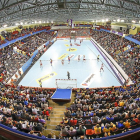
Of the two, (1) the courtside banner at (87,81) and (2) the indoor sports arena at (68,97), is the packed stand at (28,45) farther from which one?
(1) the courtside banner at (87,81)

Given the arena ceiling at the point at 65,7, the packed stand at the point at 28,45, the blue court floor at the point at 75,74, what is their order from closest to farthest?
the arena ceiling at the point at 65,7 → the blue court floor at the point at 75,74 → the packed stand at the point at 28,45

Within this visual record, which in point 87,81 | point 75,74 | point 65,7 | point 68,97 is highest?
point 65,7

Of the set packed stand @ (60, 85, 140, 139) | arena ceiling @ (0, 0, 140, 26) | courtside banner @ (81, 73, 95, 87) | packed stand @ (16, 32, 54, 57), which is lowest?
courtside banner @ (81, 73, 95, 87)

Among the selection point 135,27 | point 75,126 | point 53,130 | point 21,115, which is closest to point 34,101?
point 21,115

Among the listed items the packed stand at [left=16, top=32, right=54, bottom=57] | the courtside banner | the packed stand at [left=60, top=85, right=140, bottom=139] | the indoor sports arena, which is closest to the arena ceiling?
the indoor sports arena

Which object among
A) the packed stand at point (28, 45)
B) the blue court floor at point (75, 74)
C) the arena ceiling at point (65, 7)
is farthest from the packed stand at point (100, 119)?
the packed stand at point (28, 45)

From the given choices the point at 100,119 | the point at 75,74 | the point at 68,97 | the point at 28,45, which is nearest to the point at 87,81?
the point at 75,74

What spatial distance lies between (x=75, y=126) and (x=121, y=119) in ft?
9.72

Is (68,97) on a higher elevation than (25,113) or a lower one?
lower

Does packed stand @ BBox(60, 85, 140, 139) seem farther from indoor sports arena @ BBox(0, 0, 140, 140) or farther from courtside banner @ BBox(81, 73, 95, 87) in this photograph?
courtside banner @ BBox(81, 73, 95, 87)

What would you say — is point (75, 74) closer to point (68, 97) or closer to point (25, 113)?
point (68, 97)

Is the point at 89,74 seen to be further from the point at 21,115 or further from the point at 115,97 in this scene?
the point at 21,115

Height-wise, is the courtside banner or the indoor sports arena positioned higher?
the indoor sports arena

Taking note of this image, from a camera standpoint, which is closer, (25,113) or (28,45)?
(25,113)
